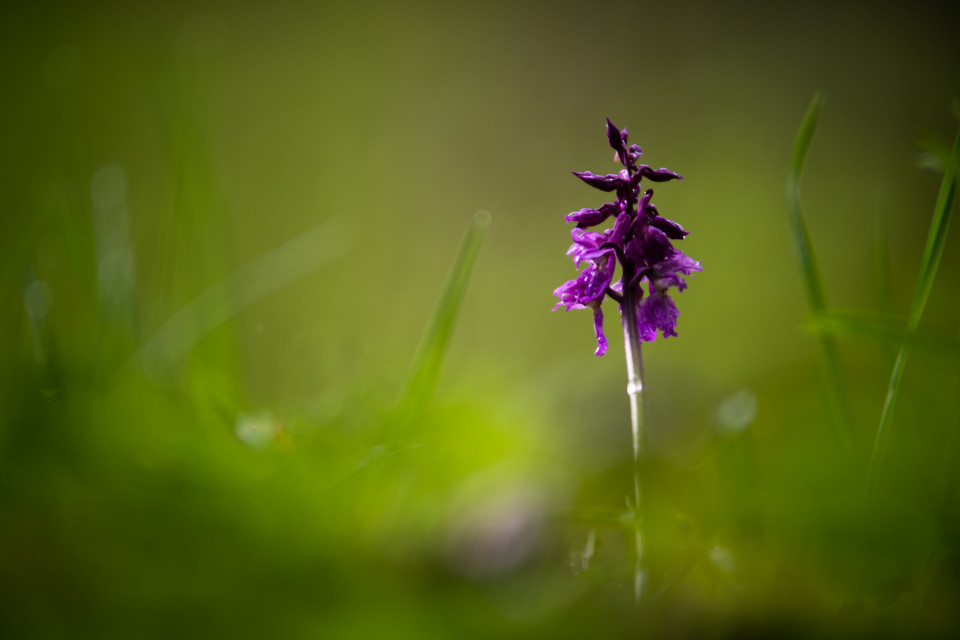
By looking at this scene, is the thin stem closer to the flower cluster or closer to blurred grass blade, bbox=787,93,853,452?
the flower cluster

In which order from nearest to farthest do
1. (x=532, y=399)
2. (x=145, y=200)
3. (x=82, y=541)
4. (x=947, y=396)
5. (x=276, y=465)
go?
(x=82, y=541), (x=276, y=465), (x=947, y=396), (x=532, y=399), (x=145, y=200)

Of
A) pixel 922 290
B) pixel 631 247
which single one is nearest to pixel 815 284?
pixel 922 290

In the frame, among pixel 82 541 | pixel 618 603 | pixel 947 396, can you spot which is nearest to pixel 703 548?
pixel 618 603

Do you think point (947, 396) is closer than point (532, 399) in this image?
Yes

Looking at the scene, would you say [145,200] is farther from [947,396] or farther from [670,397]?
[947,396]

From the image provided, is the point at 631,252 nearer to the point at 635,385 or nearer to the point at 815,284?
the point at 635,385

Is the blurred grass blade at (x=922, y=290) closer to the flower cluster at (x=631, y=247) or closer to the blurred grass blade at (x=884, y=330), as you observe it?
the blurred grass blade at (x=884, y=330)

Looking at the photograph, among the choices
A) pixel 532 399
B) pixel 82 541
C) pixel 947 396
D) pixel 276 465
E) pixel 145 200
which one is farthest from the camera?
pixel 145 200

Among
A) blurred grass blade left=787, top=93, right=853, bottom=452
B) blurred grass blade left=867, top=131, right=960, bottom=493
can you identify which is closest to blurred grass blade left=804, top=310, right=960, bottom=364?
blurred grass blade left=867, top=131, right=960, bottom=493
